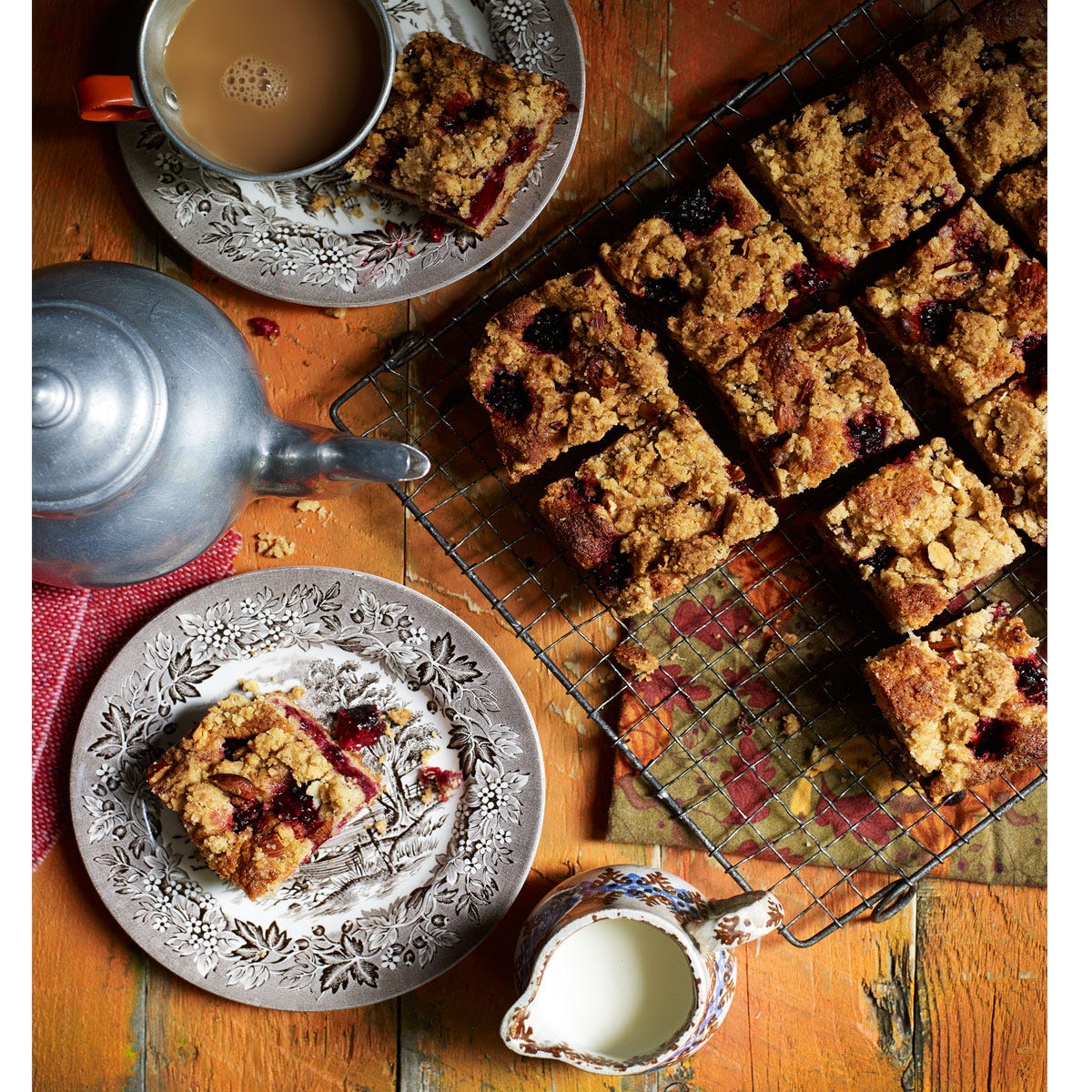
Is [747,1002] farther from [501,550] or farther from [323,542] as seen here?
[323,542]

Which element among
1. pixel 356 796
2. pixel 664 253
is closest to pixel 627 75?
pixel 664 253

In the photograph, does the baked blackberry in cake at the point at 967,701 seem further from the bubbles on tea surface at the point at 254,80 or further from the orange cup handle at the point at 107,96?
the orange cup handle at the point at 107,96

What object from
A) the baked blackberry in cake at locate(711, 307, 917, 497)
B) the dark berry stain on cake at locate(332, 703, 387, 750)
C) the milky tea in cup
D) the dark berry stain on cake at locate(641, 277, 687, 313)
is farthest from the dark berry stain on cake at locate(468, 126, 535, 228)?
the dark berry stain on cake at locate(332, 703, 387, 750)

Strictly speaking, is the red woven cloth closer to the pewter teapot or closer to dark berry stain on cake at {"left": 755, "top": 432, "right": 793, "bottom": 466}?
the pewter teapot

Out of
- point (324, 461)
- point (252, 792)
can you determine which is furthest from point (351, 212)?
point (252, 792)

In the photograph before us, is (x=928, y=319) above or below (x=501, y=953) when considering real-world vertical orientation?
above

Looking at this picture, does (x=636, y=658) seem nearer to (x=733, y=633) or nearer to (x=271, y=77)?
(x=733, y=633)
